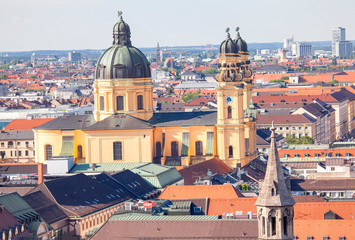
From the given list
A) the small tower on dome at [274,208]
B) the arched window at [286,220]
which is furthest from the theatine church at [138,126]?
the arched window at [286,220]

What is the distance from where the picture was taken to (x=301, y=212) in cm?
8519

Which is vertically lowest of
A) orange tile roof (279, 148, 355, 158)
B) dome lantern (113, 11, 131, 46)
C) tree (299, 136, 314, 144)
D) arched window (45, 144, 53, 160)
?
tree (299, 136, 314, 144)

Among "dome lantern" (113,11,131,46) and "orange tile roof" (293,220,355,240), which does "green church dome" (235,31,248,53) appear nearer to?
"dome lantern" (113,11,131,46)

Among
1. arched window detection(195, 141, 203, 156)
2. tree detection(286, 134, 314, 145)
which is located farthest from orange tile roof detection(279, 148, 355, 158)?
tree detection(286, 134, 314, 145)

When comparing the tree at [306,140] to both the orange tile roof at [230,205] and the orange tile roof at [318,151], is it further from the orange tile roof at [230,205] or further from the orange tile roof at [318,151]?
the orange tile roof at [230,205]

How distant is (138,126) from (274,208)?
67.2 metres

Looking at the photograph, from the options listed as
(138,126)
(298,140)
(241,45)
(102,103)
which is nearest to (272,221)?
(138,126)

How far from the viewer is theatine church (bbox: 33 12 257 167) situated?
120938 millimetres

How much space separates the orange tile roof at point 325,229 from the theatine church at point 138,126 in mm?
43188

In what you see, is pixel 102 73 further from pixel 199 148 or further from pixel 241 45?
pixel 241 45

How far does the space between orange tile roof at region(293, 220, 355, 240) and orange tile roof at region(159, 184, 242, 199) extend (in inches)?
676

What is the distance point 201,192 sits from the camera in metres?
97.1

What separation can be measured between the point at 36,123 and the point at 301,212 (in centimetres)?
8529

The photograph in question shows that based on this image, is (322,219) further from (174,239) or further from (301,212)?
(174,239)
